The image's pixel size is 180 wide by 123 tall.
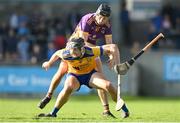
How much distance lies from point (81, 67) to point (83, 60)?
232 mm

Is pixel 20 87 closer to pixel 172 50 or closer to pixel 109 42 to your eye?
pixel 172 50

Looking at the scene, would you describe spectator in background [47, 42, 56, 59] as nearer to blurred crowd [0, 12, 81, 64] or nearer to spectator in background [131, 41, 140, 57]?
blurred crowd [0, 12, 81, 64]

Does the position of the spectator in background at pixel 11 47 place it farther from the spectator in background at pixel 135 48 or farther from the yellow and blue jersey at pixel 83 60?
the yellow and blue jersey at pixel 83 60

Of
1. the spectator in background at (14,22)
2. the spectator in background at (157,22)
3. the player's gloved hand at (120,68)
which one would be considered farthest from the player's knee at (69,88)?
the spectator in background at (157,22)

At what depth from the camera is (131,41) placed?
34.7 meters

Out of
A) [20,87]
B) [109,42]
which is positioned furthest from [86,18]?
[20,87]

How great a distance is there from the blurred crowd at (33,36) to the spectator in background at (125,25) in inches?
86.2

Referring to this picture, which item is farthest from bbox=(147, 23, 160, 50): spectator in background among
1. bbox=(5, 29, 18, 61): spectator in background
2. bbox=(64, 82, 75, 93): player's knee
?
bbox=(64, 82, 75, 93): player's knee

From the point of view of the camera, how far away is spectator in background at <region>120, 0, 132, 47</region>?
33737 mm

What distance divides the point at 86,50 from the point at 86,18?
1.34m

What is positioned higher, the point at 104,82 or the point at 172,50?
the point at 104,82

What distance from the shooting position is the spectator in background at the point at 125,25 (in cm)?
3374

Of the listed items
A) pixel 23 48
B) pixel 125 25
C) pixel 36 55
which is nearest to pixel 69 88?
pixel 36 55

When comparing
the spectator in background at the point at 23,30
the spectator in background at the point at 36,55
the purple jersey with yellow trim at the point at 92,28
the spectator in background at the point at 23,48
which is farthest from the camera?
the spectator in background at the point at 23,30
